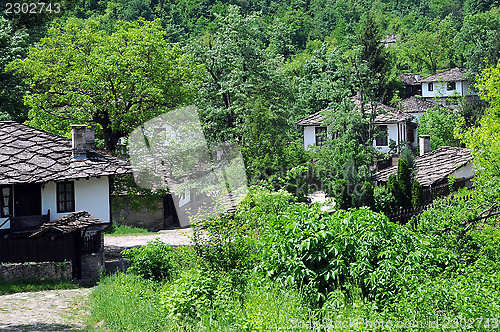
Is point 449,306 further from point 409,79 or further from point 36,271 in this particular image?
point 409,79

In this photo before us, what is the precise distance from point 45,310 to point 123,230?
17.1m

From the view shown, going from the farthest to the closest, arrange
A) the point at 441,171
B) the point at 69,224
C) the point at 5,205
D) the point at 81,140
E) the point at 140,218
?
the point at 140,218
the point at 441,171
the point at 81,140
the point at 5,205
the point at 69,224

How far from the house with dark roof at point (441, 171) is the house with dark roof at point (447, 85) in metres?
38.9

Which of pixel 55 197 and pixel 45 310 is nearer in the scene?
pixel 45 310

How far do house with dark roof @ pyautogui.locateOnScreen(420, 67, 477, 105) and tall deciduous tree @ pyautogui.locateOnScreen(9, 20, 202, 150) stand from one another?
165 ft

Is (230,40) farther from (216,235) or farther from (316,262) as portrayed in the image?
(316,262)

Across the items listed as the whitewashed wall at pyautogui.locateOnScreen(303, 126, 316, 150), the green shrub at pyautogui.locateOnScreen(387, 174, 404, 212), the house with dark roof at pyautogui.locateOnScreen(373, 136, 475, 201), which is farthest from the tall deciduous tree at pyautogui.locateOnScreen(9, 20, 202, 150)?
the whitewashed wall at pyautogui.locateOnScreen(303, 126, 316, 150)

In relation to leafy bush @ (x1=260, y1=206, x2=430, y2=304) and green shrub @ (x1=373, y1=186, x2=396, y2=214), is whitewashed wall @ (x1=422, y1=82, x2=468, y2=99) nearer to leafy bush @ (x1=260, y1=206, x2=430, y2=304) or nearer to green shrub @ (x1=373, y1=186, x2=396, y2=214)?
green shrub @ (x1=373, y1=186, x2=396, y2=214)

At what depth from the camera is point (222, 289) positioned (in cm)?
1112

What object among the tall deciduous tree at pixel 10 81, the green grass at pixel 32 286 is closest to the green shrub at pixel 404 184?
the green grass at pixel 32 286

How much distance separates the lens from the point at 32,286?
16.6 m

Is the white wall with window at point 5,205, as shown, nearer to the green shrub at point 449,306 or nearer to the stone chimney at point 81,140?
the stone chimney at point 81,140

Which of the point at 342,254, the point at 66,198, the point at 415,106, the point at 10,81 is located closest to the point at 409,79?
the point at 415,106

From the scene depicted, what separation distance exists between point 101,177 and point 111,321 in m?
10.8
